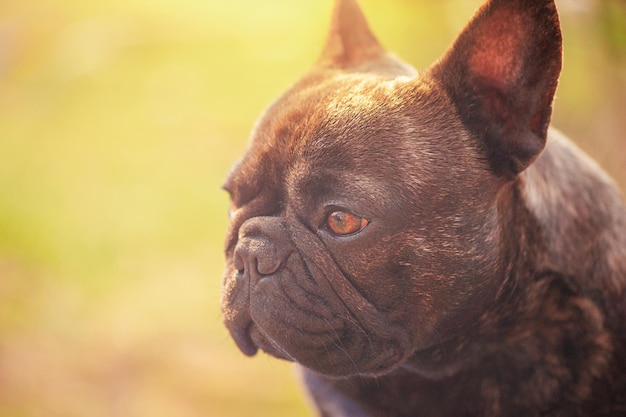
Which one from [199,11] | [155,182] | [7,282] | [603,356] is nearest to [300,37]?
[199,11]

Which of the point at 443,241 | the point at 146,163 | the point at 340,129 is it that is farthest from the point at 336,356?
the point at 146,163

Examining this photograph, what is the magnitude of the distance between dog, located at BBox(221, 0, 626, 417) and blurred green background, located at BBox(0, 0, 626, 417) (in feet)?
3.16

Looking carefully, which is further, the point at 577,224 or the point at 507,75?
the point at 577,224

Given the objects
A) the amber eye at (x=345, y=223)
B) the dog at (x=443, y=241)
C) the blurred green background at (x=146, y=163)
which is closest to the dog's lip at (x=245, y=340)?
the dog at (x=443, y=241)

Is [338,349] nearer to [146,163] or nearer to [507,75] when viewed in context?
[507,75]

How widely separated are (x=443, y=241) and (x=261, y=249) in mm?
500

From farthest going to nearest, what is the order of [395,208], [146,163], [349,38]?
[146,163], [349,38], [395,208]

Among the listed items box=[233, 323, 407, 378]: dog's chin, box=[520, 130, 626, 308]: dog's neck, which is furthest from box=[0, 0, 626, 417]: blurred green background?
box=[233, 323, 407, 378]: dog's chin

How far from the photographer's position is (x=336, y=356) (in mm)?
1885

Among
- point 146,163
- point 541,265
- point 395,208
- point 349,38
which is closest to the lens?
point 395,208

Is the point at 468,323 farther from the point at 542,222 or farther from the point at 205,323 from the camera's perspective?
the point at 205,323

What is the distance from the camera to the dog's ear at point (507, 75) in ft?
5.75

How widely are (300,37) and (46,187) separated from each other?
243 centimetres

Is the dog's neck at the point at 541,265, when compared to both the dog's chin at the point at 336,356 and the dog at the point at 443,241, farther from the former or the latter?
the dog's chin at the point at 336,356
